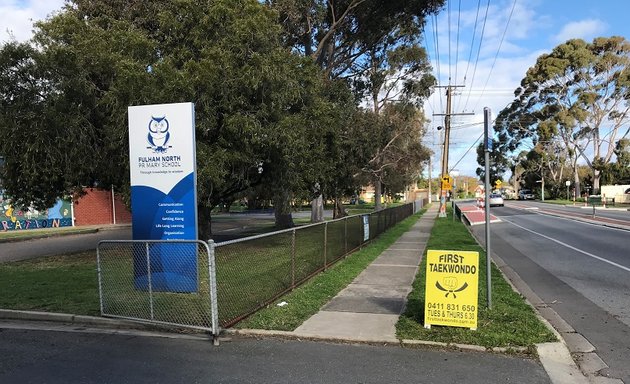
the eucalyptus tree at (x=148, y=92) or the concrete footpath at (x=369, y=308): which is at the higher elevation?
the eucalyptus tree at (x=148, y=92)

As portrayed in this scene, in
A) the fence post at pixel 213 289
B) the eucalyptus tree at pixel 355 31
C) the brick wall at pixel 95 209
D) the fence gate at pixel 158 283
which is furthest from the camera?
the brick wall at pixel 95 209

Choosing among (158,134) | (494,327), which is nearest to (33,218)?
(158,134)

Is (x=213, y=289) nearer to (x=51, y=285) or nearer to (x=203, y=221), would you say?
(x=51, y=285)

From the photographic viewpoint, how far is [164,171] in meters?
8.45

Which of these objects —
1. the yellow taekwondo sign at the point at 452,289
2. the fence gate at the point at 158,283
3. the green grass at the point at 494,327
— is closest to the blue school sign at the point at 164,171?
the fence gate at the point at 158,283

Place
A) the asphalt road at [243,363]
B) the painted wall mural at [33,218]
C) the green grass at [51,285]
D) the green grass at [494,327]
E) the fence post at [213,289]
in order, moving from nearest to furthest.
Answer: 1. the asphalt road at [243,363]
2. the green grass at [494,327]
3. the fence post at [213,289]
4. the green grass at [51,285]
5. the painted wall mural at [33,218]

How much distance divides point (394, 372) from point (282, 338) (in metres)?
1.75

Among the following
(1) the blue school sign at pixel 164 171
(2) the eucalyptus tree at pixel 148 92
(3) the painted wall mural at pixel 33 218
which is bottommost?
(3) the painted wall mural at pixel 33 218

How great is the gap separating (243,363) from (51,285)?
6606 mm

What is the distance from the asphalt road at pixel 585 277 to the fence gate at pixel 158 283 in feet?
16.9

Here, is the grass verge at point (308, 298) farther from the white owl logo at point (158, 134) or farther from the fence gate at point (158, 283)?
the white owl logo at point (158, 134)

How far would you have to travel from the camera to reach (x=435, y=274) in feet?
21.4

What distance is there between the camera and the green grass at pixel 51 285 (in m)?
8.31

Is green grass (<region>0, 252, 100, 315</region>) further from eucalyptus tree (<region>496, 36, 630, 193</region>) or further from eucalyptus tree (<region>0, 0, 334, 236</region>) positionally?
eucalyptus tree (<region>496, 36, 630, 193</region>)
